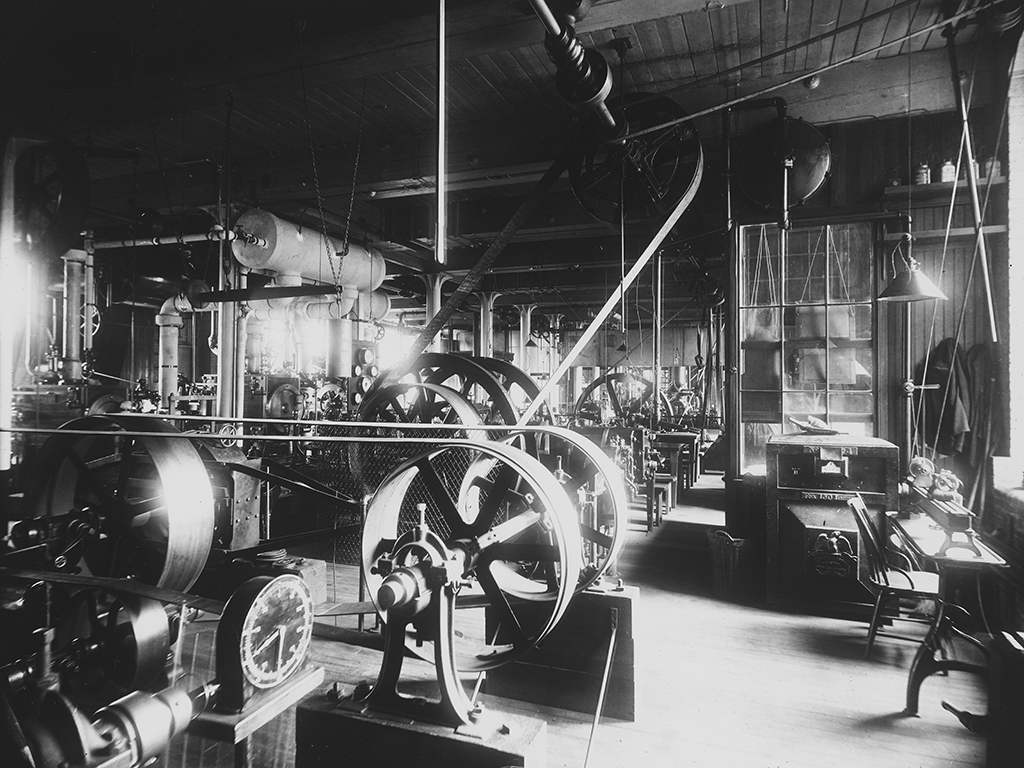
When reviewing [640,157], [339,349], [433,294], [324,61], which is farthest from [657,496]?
[339,349]

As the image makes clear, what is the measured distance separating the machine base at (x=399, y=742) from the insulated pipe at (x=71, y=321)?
538 cm

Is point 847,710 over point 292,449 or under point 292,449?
under

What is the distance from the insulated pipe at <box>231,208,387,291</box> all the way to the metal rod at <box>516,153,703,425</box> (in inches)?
123

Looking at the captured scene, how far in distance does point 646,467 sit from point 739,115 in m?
3.46

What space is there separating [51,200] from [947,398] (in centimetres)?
760

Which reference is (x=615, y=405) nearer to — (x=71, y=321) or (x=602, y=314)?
(x=602, y=314)

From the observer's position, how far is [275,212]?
693 centimetres

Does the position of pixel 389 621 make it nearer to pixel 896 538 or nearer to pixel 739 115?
pixel 896 538

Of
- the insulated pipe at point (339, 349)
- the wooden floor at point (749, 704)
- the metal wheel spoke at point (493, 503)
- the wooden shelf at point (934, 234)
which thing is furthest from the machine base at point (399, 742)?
the insulated pipe at point (339, 349)

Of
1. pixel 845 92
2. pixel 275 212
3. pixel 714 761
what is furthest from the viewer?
pixel 275 212

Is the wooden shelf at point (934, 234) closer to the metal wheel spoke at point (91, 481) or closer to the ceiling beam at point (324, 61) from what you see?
the ceiling beam at point (324, 61)

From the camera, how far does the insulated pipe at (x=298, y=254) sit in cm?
618

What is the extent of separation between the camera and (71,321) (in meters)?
5.81

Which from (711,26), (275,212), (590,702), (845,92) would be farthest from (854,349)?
(275,212)
